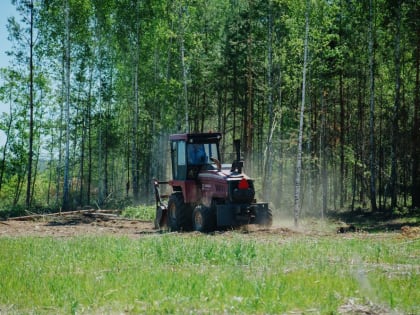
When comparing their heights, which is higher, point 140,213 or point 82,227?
point 140,213

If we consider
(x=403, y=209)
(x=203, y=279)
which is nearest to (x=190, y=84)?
(x=403, y=209)

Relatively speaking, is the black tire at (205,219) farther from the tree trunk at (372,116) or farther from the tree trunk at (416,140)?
the tree trunk at (416,140)

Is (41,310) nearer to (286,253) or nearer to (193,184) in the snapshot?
(286,253)

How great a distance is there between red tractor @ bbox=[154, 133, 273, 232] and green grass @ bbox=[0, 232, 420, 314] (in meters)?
4.45

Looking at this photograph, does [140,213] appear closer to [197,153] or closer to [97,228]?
[97,228]

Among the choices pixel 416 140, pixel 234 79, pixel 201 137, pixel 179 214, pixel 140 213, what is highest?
pixel 234 79

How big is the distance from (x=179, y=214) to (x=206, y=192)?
1333mm

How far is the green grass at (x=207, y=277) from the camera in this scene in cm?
841

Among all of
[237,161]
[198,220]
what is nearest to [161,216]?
[198,220]

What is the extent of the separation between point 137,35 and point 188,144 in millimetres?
22109

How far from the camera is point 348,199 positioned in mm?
55625

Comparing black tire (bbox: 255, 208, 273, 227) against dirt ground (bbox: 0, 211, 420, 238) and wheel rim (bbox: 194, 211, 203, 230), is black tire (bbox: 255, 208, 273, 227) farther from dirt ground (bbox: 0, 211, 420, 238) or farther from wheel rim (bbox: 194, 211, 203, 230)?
wheel rim (bbox: 194, 211, 203, 230)

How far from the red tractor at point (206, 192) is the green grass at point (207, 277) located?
445cm

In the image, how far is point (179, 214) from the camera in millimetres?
21234
